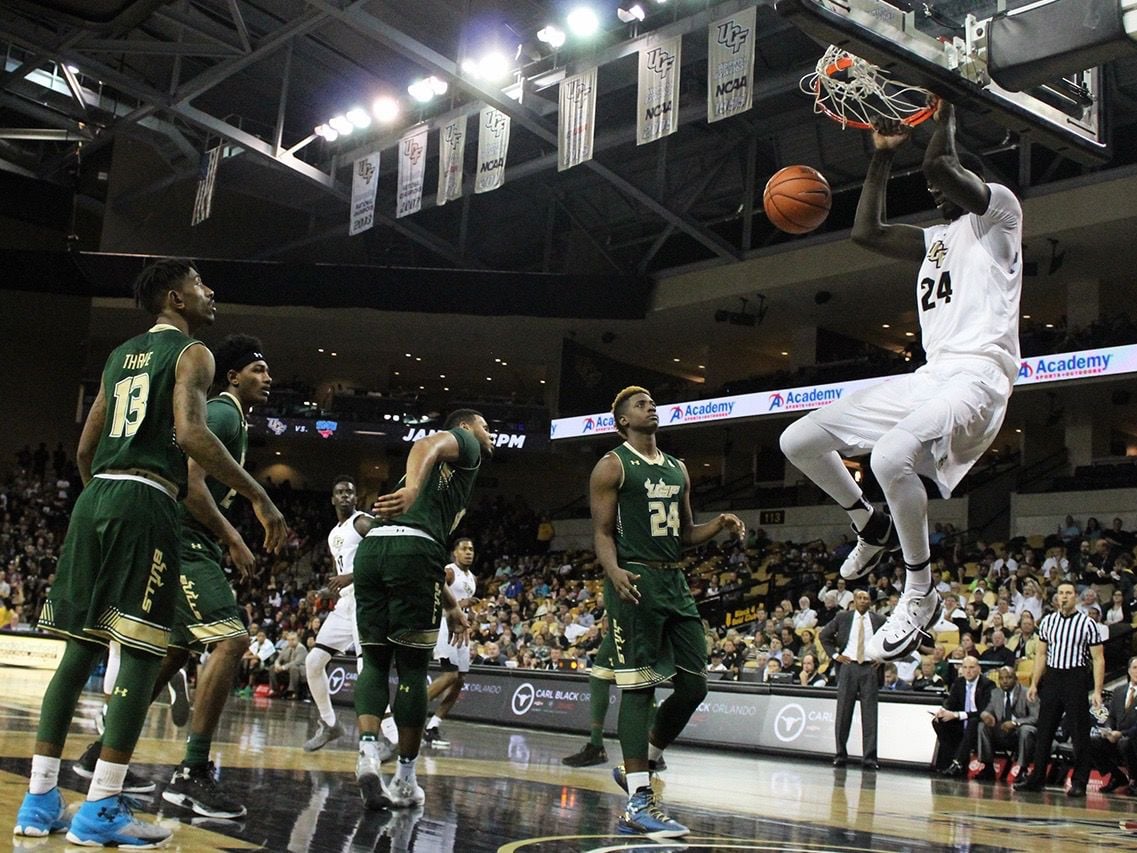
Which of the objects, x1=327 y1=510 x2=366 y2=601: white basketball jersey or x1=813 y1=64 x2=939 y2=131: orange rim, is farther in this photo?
x1=327 y1=510 x2=366 y2=601: white basketball jersey

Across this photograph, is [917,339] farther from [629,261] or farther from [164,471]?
[164,471]

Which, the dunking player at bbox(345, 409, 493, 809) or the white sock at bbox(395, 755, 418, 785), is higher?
the dunking player at bbox(345, 409, 493, 809)

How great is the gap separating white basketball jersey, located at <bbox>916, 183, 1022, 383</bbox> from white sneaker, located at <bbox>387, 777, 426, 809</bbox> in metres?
3.13

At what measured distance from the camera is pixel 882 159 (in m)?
4.96

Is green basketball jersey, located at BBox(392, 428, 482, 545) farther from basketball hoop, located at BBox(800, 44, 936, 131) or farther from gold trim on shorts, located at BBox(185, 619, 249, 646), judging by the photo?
basketball hoop, located at BBox(800, 44, 936, 131)

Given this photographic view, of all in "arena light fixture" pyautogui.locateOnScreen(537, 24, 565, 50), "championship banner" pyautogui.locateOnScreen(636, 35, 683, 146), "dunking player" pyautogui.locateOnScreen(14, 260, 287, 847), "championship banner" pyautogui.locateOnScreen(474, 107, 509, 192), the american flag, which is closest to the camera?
"dunking player" pyautogui.locateOnScreen(14, 260, 287, 847)

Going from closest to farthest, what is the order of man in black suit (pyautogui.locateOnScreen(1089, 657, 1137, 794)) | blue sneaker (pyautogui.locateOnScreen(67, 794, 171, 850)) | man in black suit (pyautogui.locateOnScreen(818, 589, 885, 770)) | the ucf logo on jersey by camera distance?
blue sneaker (pyautogui.locateOnScreen(67, 794, 171, 850)) → the ucf logo on jersey → man in black suit (pyautogui.locateOnScreen(1089, 657, 1137, 794)) → man in black suit (pyautogui.locateOnScreen(818, 589, 885, 770))

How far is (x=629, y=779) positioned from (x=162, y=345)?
299 centimetres

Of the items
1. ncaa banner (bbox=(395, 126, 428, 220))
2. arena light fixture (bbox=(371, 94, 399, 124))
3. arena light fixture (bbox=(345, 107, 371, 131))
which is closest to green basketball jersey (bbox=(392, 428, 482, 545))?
ncaa banner (bbox=(395, 126, 428, 220))

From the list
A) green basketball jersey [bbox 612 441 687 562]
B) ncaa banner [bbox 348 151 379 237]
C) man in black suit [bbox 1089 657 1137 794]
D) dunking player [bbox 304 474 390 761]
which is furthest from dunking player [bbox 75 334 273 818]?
ncaa banner [bbox 348 151 379 237]

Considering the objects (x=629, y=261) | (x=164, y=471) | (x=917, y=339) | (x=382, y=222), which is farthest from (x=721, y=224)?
(x=164, y=471)

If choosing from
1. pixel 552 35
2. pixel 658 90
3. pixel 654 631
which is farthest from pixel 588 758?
pixel 552 35

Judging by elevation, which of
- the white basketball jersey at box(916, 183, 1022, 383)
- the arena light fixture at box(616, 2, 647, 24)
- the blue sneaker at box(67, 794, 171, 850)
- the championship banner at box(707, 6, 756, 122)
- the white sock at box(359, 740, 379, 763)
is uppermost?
the arena light fixture at box(616, 2, 647, 24)

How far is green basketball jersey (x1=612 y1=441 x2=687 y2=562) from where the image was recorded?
6.40m
